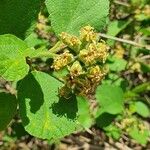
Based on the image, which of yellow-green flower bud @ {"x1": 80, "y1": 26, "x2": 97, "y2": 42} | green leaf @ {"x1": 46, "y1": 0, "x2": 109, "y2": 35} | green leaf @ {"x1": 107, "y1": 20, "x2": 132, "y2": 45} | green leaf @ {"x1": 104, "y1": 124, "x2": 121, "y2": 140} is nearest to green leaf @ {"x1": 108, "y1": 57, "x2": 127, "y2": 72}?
green leaf @ {"x1": 107, "y1": 20, "x2": 132, "y2": 45}

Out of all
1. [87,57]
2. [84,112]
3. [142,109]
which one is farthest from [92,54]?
Result: [142,109]

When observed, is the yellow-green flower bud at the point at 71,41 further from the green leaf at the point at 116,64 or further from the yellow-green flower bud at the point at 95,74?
the green leaf at the point at 116,64

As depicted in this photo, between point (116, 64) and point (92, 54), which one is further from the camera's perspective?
point (116, 64)

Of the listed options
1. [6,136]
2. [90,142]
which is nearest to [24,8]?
[6,136]

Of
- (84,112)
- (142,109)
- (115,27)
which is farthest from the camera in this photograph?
(142,109)

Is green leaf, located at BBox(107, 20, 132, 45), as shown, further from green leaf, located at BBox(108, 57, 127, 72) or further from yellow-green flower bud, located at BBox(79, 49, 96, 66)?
yellow-green flower bud, located at BBox(79, 49, 96, 66)

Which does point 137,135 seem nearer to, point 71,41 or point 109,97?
point 109,97
